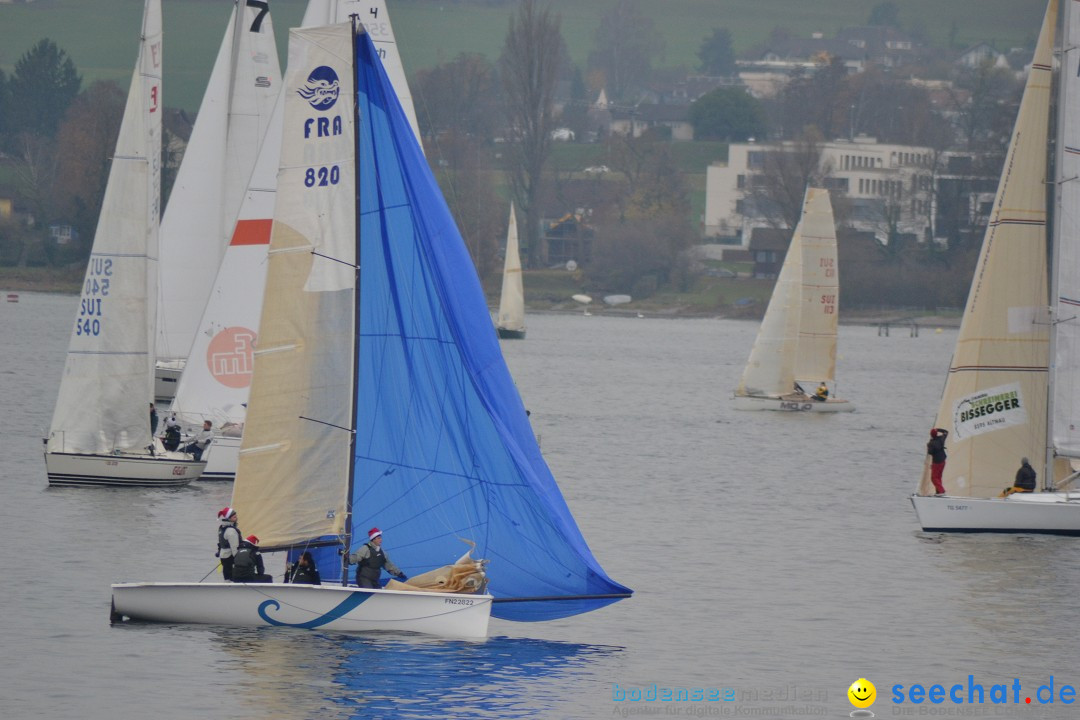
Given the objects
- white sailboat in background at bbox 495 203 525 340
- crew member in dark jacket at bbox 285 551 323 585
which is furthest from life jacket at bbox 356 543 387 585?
white sailboat in background at bbox 495 203 525 340

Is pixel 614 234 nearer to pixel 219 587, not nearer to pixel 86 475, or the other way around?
pixel 86 475

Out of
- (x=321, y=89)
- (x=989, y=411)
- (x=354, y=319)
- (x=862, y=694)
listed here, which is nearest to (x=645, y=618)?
(x=862, y=694)

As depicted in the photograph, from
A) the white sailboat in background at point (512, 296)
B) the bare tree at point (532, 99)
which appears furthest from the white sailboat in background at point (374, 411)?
the bare tree at point (532, 99)

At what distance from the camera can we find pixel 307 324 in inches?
795

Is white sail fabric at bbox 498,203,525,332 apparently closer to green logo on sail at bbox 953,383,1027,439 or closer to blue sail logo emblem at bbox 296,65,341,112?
green logo on sail at bbox 953,383,1027,439

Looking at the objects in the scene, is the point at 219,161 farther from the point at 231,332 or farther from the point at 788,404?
the point at 788,404

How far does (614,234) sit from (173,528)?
408 ft

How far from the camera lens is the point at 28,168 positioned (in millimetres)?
159125

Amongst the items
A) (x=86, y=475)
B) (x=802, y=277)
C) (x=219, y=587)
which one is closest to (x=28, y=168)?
(x=802, y=277)

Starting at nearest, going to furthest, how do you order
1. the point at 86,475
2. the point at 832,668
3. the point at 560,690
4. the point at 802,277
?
the point at 560,690 < the point at 832,668 < the point at 86,475 < the point at 802,277

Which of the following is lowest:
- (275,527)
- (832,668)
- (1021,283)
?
(832,668)

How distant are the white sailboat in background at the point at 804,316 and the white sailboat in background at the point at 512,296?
37.9 m

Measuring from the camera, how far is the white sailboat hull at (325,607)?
20016 millimetres

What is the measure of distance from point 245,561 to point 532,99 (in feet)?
465
